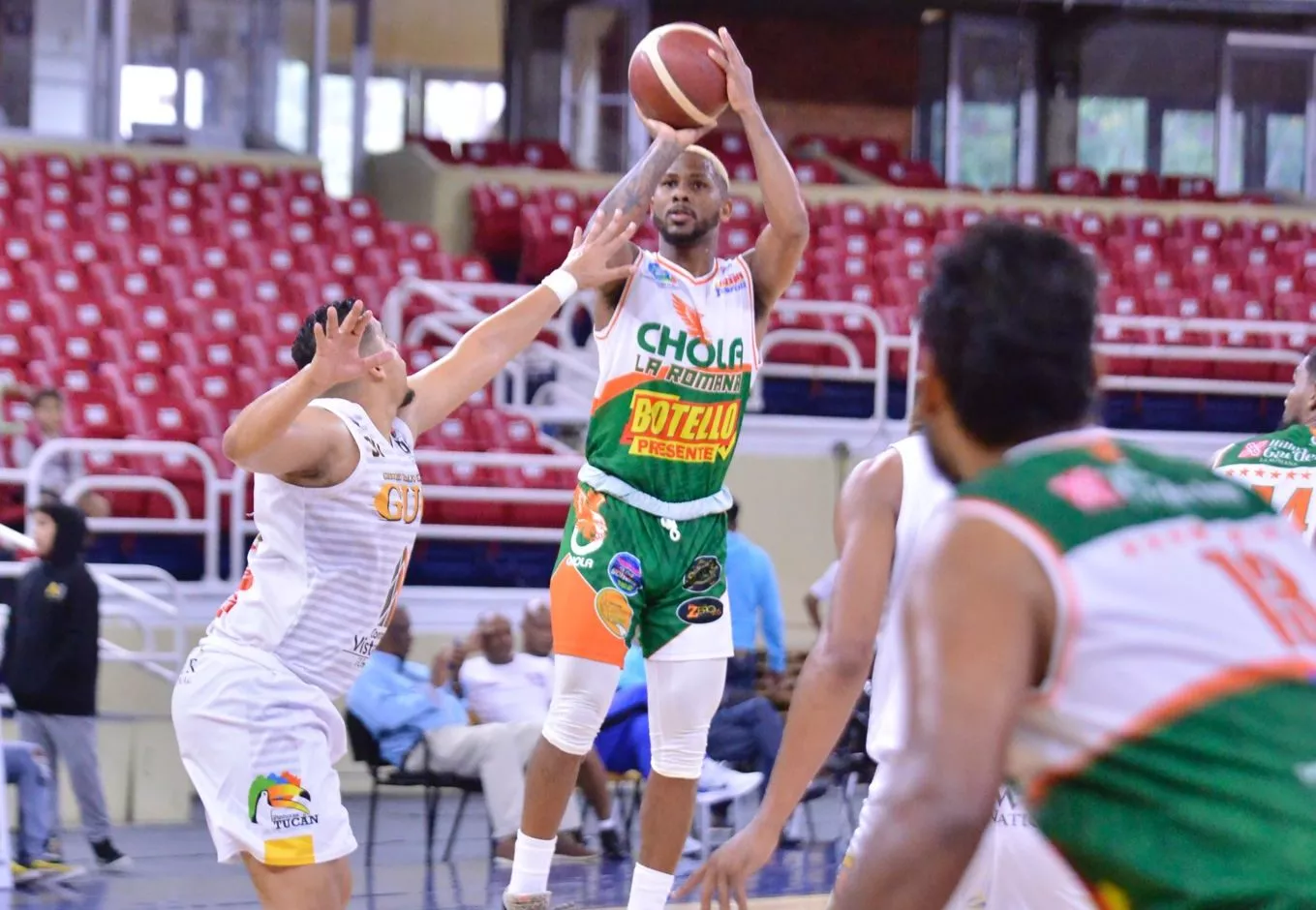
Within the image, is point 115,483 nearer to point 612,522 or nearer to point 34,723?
point 34,723

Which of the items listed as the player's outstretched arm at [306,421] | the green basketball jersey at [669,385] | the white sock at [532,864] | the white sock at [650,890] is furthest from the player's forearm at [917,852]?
the green basketball jersey at [669,385]

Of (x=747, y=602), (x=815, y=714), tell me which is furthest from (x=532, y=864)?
(x=747, y=602)

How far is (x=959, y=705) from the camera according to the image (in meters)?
1.92

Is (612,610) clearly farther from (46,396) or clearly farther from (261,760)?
(46,396)

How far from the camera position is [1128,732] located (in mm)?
1948

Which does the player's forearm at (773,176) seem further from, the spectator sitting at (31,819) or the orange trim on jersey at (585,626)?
the spectator sitting at (31,819)

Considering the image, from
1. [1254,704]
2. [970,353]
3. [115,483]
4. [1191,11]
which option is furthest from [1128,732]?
[1191,11]

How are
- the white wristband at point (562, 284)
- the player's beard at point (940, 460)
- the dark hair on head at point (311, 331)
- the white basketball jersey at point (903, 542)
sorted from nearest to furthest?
the player's beard at point (940, 460), the white basketball jersey at point (903, 542), the dark hair on head at point (311, 331), the white wristband at point (562, 284)

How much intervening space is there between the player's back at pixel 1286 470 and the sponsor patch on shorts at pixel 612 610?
5.60ft

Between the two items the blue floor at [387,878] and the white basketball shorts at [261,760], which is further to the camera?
the blue floor at [387,878]

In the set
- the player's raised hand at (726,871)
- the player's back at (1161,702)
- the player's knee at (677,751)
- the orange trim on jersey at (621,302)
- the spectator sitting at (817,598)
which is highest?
the orange trim on jersey at (621,302)

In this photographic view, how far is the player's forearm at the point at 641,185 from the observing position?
18.8 ft

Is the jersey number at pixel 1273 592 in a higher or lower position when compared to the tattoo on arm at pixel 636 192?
lower

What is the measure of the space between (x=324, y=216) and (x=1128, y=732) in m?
14.8
